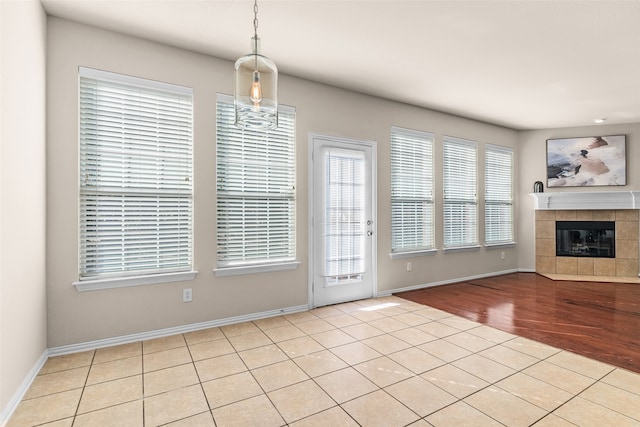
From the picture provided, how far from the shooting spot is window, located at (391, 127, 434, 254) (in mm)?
4754

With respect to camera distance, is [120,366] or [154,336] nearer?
[120,366]

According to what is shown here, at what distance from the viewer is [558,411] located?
1.97m

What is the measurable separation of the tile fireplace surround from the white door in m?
3.89

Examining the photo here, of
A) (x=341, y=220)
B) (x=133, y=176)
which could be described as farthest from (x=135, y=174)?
(x=341, y=220)

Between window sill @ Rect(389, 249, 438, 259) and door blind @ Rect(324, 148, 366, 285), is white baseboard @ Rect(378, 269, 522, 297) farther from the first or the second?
door blind @ Rect(324, 148, 366, 285)

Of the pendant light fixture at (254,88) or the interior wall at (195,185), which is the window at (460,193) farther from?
the pendant light fixture at (254,88)

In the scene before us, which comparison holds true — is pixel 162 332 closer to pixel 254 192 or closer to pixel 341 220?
pixel 254 192

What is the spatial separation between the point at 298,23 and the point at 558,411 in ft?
10.9

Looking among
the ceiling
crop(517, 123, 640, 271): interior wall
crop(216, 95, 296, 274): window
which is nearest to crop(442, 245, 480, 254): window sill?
crop(517, 123, 640, 271): interior wall

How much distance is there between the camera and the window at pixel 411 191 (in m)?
4.75

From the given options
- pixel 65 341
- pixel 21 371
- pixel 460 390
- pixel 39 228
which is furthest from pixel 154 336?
pixel 460 390

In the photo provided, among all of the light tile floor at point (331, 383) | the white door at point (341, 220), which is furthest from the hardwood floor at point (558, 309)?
the white door at point (341, 220)

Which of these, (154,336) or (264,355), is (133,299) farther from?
(264,355)

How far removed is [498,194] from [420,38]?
Result: 408 centimetres
